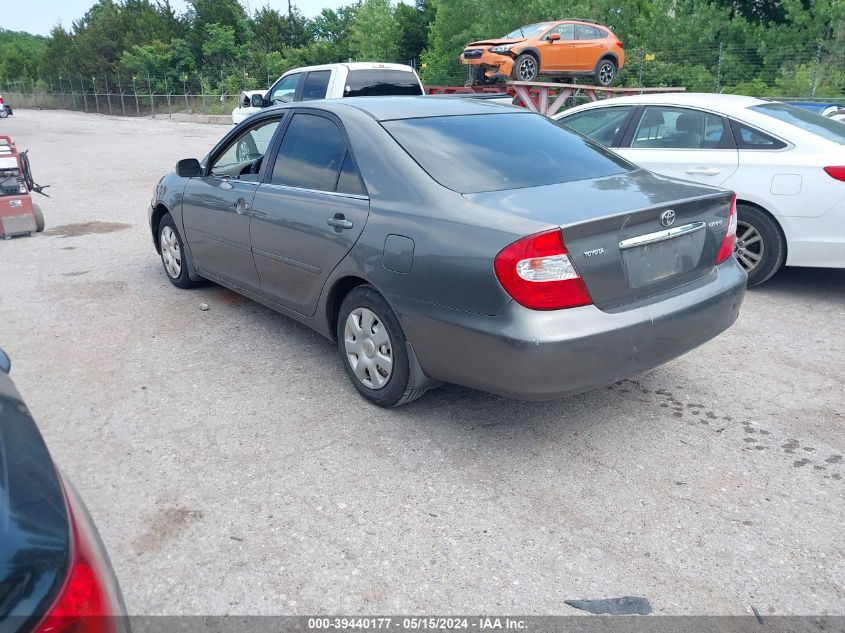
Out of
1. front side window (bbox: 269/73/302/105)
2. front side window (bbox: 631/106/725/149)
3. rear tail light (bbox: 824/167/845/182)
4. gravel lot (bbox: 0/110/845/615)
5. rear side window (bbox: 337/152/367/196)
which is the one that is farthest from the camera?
front side window (bbox: 269/73/302/105)

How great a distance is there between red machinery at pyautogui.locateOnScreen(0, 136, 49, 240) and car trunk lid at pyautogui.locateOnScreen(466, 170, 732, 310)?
6976 millimetres

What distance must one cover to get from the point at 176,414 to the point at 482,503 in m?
1.86

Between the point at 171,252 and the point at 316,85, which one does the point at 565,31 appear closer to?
the point at 316,85

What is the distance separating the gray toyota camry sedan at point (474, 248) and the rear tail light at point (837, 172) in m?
2.03

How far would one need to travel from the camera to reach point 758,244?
5.89 m

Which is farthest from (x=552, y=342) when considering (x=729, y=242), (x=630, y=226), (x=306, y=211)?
(x=306, y=211)

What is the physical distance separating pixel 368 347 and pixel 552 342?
1.21 metres

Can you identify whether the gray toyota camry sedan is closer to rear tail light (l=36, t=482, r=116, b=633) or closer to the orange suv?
rear tail light (l=36, t=482, r=116, b=633)

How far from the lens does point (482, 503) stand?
10.3ft

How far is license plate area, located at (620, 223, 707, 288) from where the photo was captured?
3.34m

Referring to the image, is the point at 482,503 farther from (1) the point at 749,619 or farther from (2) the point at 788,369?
(2) the point at 788,369

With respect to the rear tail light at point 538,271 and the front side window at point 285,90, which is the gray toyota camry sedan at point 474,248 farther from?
the front side window at point 285,90

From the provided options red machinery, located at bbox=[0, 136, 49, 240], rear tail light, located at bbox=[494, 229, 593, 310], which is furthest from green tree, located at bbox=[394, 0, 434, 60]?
rear tail light, located at bbox=[494, 229, 593, 310]

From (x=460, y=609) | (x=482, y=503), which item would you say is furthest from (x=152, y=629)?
(x=482, y=503)
